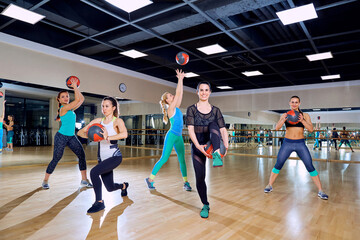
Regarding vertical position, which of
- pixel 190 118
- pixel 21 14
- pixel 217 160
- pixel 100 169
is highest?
pixel 21 14

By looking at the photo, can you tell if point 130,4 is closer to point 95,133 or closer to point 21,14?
point 21,14

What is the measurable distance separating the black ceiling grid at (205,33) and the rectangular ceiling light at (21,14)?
8 centimetres

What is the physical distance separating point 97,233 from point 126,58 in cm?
557

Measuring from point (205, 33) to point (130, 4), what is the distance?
173 centimetres

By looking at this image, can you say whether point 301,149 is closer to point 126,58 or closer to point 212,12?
point 212,12

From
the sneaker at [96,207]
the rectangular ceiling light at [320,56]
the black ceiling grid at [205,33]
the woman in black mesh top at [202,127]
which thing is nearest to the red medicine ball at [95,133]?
the sneaker at [96,207]

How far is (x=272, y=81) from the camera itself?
336 inches

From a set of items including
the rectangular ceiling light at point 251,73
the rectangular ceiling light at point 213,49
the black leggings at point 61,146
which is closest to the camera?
the black leggings at point 61,146

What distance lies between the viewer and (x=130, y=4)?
3793mm

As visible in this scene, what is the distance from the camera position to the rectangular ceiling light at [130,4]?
146 inches

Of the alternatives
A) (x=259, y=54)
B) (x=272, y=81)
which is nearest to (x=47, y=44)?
(x=259, y=54)

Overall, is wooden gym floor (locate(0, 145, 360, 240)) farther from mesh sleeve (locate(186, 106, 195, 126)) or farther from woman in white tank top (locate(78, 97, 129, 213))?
mesh sleeve (locate(186, 106, 195, 126))

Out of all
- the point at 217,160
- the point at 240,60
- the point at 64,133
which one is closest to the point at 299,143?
the point at 217,160

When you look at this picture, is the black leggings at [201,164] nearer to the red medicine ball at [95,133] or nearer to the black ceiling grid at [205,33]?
the red medicine ball at [95,133]
